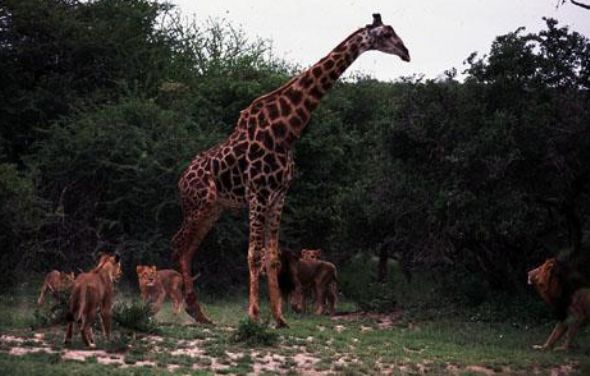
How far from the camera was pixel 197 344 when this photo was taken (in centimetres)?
1194

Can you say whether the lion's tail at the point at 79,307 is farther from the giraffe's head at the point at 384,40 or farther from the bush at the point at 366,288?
the bush at the point at 366,288

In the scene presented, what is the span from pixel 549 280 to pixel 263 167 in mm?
4258

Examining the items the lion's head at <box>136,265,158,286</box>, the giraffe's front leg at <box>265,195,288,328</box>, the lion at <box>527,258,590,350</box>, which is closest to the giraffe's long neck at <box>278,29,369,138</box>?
the giraffe's front leg at <box>265,195,288,328</box>

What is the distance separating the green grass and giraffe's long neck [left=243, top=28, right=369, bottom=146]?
299 cm

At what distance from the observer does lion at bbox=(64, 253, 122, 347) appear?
35.3 ft

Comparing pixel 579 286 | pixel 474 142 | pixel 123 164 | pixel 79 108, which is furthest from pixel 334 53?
pixel 79 108

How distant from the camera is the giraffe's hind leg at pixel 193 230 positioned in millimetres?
14711

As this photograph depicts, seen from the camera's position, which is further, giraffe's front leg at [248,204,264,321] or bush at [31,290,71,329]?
giraffe's front leg at [248,204,264,321]

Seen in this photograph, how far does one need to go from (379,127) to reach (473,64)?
7.16 feet

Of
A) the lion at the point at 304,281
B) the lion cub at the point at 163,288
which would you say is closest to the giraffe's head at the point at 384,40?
the lion at the point at 304,281

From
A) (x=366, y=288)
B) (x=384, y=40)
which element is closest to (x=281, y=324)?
(x=384, y=40)

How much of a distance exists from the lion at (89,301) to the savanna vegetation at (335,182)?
14.7 inches

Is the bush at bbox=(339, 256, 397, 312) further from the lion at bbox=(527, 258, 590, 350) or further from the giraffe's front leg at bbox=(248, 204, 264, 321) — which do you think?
the lion at bbox=(527, 258, 590, 350)

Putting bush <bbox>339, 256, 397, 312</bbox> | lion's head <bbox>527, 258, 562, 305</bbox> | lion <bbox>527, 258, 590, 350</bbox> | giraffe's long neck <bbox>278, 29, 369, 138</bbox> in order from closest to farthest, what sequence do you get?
lion <bbox>527, 258, 590, 350</bbox> → lion's head <bbox>527, 258, 562, 305</bbox> → giraffe's long neck <bbox>278, 29, 369, 138</bbox> → bush <bbox>339, 256, 397, 312</bbox>
